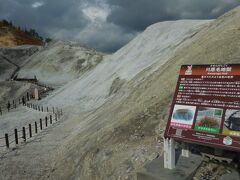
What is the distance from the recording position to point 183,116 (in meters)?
6.50

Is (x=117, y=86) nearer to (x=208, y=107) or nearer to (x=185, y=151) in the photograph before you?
(x=185, y=151)

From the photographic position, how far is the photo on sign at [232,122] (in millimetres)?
5699

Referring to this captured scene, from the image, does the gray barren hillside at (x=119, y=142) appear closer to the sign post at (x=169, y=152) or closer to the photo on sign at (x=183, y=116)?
the sign post at (x=169, y=152)

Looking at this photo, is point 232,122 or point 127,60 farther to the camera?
point 127,60

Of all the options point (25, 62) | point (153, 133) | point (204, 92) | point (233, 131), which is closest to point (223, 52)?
point (153, 133)

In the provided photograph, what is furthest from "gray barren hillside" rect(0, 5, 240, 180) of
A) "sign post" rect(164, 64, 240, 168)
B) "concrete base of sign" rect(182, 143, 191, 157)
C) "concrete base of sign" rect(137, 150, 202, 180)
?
"sign post" rect(164, 64, 240, 168)

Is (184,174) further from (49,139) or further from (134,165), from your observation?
(49,139)

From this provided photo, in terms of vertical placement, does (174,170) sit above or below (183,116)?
below

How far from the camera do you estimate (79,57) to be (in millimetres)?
79125

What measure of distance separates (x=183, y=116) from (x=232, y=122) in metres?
1.06

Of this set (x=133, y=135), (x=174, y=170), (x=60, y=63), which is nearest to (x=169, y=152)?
(x=174, y=170)

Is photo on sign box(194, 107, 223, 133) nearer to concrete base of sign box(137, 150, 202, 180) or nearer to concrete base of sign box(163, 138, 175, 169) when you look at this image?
concrete base of sign box(163, 138, 175, 169)

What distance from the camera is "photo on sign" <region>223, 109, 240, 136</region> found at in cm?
570

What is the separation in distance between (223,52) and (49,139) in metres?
11.0
